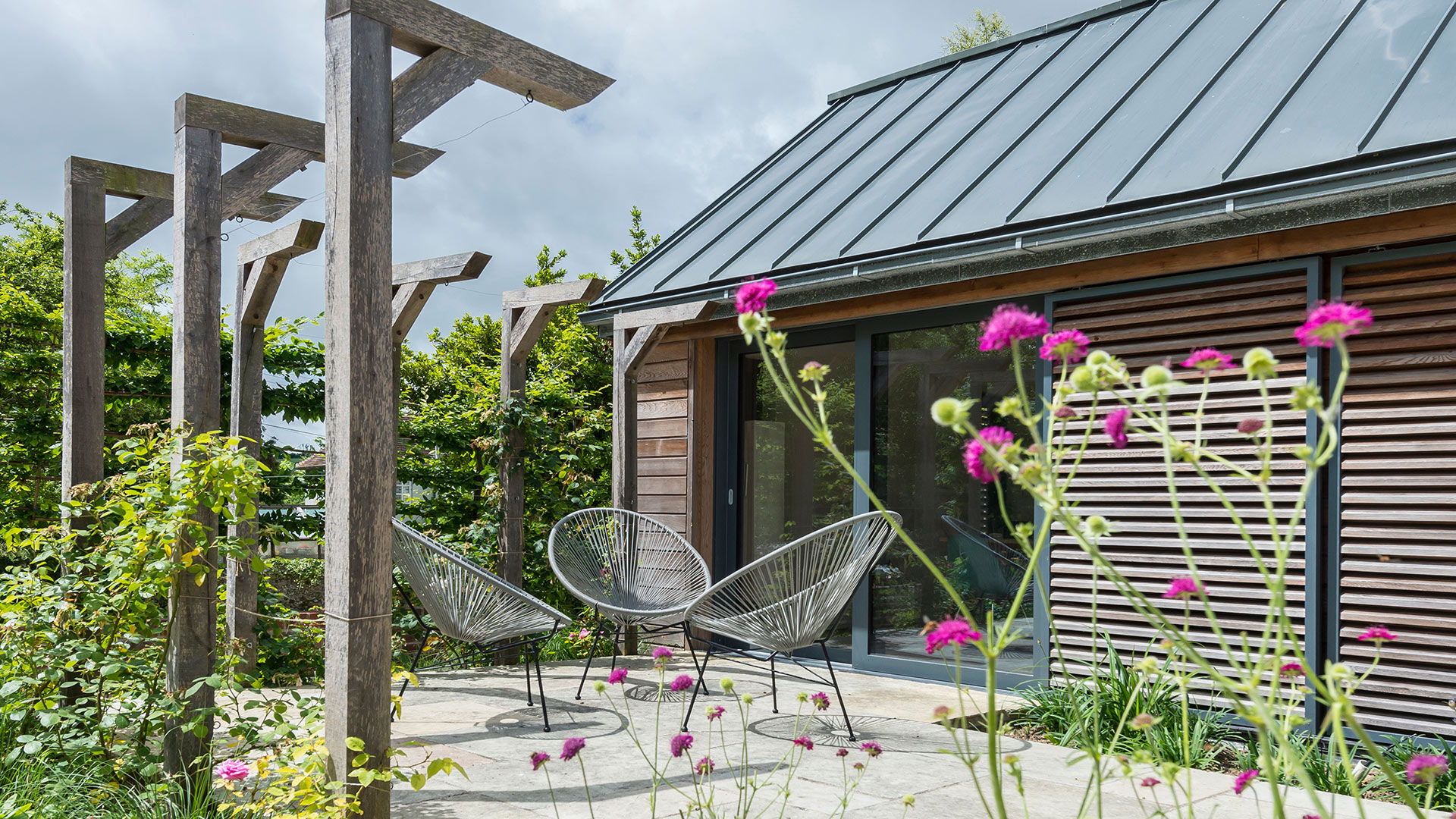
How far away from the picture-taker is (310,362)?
7.00 metres

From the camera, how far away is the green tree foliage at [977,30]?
71.9 feet

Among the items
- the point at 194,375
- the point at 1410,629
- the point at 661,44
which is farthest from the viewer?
the point at 661,44

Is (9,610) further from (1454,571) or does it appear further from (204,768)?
(1454,571)

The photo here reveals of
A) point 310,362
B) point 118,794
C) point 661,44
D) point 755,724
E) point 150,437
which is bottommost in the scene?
point 755,724

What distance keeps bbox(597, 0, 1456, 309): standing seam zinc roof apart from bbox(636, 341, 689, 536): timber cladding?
482 millimetres

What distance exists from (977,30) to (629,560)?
65.7 ft

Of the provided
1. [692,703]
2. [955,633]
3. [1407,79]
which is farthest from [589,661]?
[1407,79]

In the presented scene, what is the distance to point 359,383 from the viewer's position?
2.42 m

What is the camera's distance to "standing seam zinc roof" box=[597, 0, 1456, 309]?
158 inches

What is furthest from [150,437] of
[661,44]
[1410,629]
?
[661,44]

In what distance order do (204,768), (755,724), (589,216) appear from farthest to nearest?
(589,216)
(755,724)
(204,768)

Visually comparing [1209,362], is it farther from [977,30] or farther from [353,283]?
[977,30]

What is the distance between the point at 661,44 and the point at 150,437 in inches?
1270

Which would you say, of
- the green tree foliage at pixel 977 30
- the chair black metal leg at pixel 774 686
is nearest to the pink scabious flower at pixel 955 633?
the chair black metal leg at pixel 774 686
